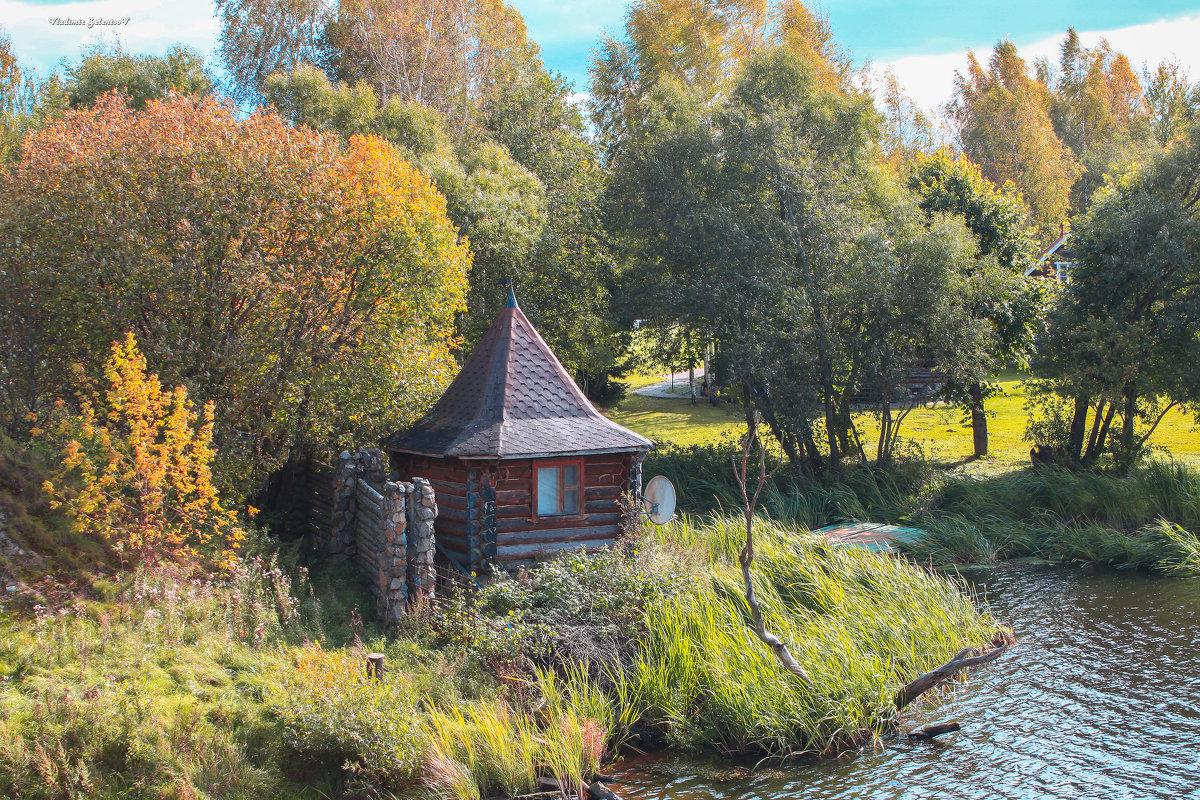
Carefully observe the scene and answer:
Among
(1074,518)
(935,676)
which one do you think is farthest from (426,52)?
(935,676)

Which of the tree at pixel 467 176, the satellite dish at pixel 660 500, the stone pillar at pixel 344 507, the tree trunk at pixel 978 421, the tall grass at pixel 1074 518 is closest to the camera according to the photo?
the stone pillar at pixel 344 507

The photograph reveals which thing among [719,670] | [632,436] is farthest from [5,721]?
[632,436]

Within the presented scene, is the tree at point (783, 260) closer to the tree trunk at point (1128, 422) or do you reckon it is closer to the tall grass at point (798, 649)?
the tree trunk at point (1128, 422)

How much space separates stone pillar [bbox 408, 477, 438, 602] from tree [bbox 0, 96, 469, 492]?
342 cm

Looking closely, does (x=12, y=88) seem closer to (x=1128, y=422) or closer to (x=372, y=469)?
(x=372, y=469)

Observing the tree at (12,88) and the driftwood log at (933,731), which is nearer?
the driftwood log at (933,731)

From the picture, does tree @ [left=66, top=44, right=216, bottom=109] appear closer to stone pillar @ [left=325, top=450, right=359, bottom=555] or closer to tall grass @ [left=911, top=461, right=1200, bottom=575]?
stone pillar @ [left=325, top=450, right=359, bottom=555]

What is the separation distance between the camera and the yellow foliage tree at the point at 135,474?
11.4 m

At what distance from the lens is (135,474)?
37.7 ft

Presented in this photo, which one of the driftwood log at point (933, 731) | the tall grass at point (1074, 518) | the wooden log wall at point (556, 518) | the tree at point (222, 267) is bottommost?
the driftwood log at point (933, 731)

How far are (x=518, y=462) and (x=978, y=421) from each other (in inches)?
679

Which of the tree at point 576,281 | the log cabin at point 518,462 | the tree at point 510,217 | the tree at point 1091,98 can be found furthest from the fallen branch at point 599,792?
the tree at point 1091,98

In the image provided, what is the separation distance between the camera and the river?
32.6ft

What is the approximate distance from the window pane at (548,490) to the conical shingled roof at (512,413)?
2.24 ft
